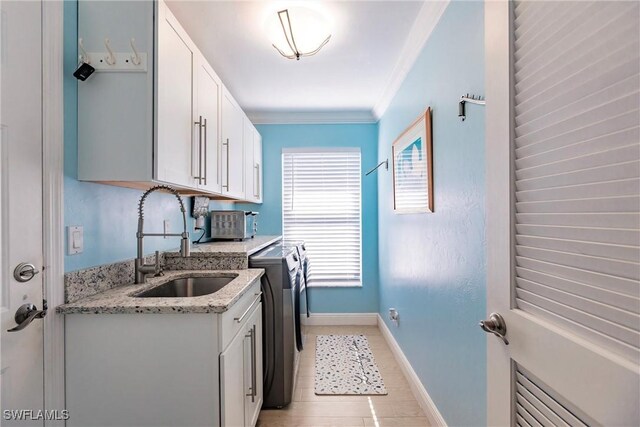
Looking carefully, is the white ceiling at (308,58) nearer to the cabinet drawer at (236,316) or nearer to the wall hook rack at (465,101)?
the wall hook rack at (465,101)

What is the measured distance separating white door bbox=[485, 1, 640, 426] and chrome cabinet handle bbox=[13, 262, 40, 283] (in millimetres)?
1521

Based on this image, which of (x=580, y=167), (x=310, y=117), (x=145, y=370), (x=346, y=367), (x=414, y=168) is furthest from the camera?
(x=310, y=117)

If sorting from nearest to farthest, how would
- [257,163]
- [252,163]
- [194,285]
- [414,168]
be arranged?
[194,285], [414,168], [252,163], [257,163]

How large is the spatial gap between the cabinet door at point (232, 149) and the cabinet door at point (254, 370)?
100 cm

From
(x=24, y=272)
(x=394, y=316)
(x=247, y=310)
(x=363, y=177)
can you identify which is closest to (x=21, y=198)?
(x=24, y=272)

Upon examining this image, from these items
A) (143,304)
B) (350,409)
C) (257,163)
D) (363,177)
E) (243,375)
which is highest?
(257,163)

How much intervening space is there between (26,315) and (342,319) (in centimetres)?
299

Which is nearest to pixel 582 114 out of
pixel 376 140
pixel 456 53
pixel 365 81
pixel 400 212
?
pixel 456 53

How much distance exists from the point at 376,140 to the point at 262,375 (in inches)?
107

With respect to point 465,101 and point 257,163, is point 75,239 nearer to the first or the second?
point 465,101

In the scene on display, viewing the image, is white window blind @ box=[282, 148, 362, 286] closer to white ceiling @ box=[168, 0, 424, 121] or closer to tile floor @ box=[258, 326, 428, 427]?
white ceiling @ box=[168, 0, 424, 121]

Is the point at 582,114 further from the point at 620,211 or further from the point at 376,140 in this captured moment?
the point at 376,140

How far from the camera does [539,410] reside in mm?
708

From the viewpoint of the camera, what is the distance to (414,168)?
2146mm
